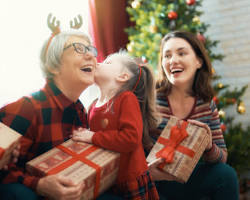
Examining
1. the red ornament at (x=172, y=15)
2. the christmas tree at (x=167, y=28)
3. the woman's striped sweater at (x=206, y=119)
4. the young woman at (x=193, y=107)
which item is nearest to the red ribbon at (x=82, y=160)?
the young woman at (x=193, y=107)

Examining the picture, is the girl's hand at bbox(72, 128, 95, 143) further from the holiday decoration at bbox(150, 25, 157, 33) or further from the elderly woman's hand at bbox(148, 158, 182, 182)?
the holiday decoration at bbox(150, 25, 157, 33)

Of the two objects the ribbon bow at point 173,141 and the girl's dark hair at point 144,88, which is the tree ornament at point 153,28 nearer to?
the girl's dark hair at point 144,88

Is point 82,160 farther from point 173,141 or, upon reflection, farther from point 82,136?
point 173,141

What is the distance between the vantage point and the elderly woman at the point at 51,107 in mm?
900

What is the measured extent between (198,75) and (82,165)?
111 cm

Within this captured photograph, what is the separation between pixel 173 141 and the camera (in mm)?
1174

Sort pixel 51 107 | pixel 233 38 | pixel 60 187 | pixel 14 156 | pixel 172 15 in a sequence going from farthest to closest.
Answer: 1. pixel 233 38
2. pixel 172 15
3. pixel 51 107
4. pixel 14 156
5. pixel 60 187

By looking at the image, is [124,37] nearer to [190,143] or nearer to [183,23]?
[183,23]

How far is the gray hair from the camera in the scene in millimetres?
1030

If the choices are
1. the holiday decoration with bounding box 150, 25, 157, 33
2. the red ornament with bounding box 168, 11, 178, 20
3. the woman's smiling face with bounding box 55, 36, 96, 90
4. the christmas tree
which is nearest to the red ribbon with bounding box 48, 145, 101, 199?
the woman's smiling face with bounding box 55, 36, 96, 90

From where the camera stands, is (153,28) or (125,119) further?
(153,28)

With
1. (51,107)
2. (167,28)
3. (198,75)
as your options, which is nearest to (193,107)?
(198,75)

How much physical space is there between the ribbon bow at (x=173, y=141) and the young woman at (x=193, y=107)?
94mm

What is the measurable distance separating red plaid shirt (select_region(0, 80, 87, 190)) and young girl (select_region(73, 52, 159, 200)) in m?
0.09
